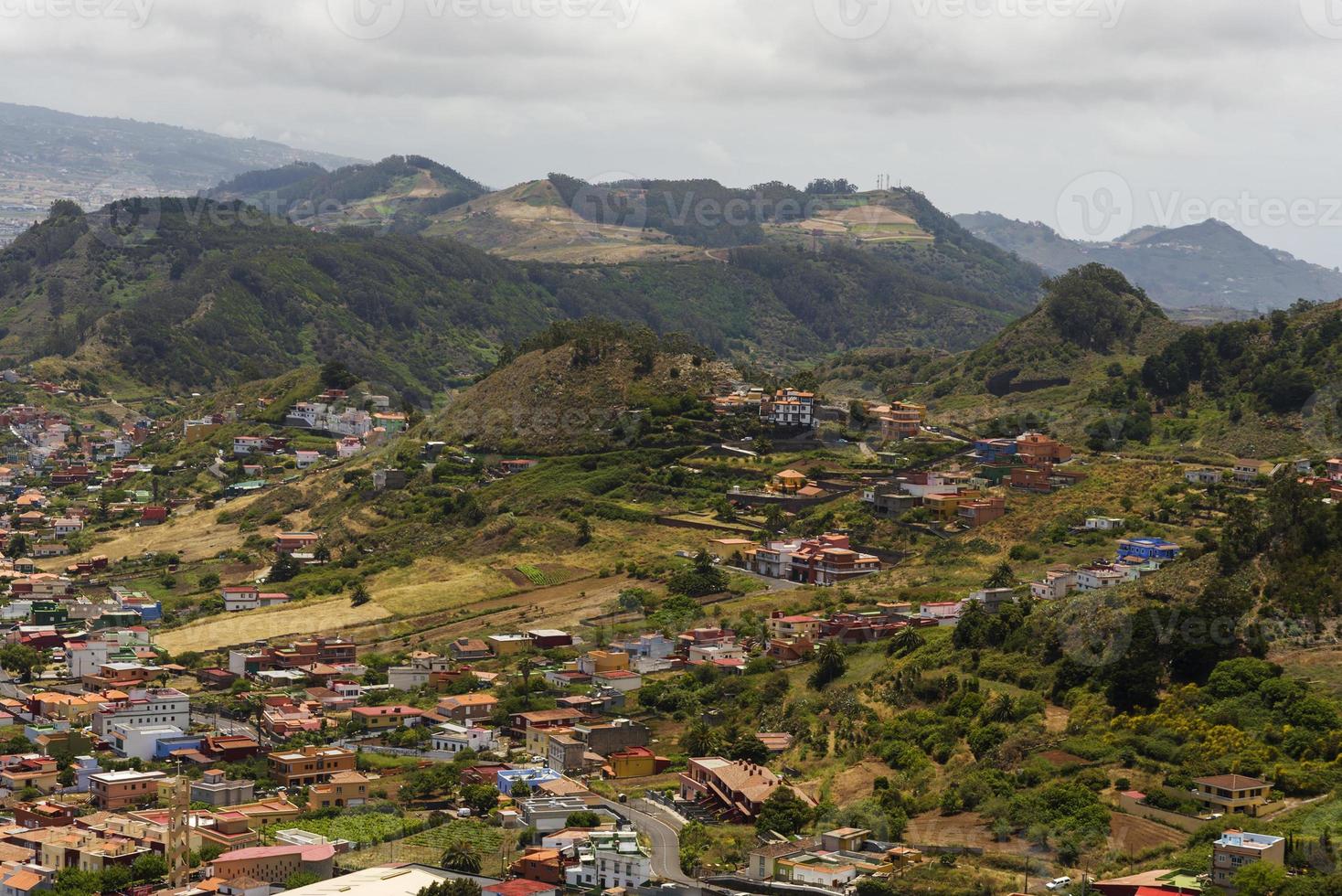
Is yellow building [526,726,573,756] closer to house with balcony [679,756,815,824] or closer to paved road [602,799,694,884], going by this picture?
house with balcony [679,756,815,824]

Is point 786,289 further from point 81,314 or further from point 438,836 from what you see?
point 438,836

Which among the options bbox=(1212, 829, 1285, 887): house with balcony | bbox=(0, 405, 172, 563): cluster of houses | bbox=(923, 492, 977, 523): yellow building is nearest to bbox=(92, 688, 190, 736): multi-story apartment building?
bbox=(923, 492, 977, 523): yellow building

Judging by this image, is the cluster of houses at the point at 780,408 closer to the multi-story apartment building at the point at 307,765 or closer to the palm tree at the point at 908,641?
the palm tree at the point at 908,641

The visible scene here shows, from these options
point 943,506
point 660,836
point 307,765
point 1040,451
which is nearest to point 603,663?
point 307,765

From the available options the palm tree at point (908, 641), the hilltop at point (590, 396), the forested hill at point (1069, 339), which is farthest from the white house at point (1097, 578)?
the forested hill at point (1069, 339)

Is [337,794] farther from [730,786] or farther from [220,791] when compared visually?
[730,786]
